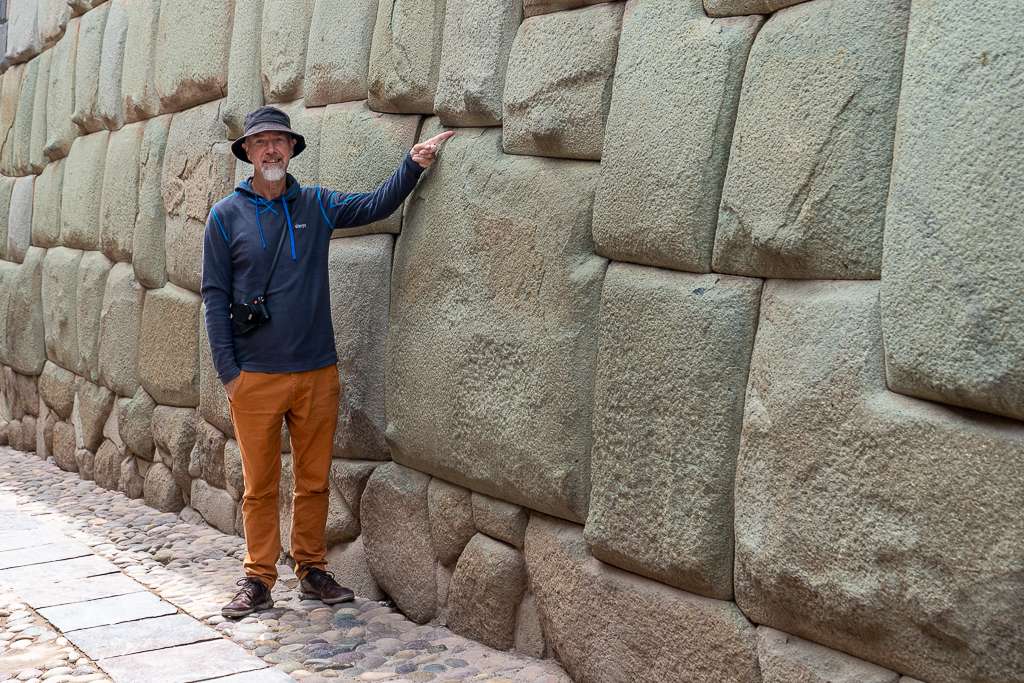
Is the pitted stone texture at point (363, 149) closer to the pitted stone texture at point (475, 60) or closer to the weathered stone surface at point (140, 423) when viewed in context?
the pitted stone texture at point (475, 60)

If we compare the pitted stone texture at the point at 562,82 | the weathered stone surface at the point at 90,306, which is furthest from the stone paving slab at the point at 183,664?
the weathered stone surface at the point at 90,306

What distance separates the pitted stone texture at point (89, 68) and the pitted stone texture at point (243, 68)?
6.48 feet

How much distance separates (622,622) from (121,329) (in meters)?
3.84

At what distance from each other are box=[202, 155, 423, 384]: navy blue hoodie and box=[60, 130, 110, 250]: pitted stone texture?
114 inches

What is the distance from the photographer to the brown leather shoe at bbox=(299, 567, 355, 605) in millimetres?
4000

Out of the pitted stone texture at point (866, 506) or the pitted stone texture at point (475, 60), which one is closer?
the pitted stone texture at point (866, 506)

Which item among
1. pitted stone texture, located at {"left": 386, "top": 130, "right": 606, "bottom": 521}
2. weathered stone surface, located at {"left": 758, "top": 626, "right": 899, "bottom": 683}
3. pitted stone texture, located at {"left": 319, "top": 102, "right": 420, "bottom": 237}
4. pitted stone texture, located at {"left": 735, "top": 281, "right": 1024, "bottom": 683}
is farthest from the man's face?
weathered stone surface, located at {"left": 758, "top": 626, "right": 899, "bottom": 683}

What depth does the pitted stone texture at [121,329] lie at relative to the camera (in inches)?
230

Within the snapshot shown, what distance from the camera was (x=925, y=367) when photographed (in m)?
2.07

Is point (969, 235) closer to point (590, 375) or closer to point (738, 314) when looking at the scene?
point (738, 314)

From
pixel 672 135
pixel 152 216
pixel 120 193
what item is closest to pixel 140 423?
pixel 152 216

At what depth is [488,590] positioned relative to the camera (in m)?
3.43

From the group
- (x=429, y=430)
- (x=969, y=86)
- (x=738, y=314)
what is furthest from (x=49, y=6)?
(x=969, y=86)

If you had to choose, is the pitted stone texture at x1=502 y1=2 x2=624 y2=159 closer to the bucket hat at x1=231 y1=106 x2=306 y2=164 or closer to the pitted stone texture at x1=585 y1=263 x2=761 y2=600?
the pitted stone texture at x1=585 y1=263 x2=761 y2=600
